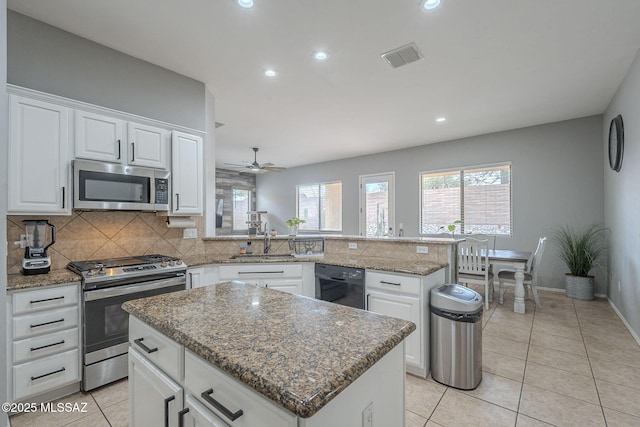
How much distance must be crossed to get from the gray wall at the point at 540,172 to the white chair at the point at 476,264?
158 centimetres

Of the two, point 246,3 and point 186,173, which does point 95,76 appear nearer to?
point 186,173

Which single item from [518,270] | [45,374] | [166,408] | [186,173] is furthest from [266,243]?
[518,270]

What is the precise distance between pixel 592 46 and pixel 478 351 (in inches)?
Answer: 116

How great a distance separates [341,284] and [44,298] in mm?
2185

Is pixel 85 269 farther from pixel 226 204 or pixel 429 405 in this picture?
pixel 226 204

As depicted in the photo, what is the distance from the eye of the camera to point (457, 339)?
6.97ft

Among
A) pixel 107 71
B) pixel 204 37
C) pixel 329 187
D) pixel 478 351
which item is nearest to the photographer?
pixel 478 351

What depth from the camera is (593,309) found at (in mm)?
3783

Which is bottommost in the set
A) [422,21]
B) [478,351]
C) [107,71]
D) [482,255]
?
[478,351]

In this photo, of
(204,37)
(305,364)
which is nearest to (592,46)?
(204,37)

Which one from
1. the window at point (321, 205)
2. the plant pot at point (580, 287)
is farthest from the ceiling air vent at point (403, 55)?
the window at point (321, 205)

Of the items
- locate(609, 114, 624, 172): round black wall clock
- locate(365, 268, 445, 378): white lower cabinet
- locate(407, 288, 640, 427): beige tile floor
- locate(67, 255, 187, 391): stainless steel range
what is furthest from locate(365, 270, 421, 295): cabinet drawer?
locate(609, 114, 624, 172): round black wall clock

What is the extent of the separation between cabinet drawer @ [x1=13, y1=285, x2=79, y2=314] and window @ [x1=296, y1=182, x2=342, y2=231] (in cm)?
592

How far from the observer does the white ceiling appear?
7.13 feet
